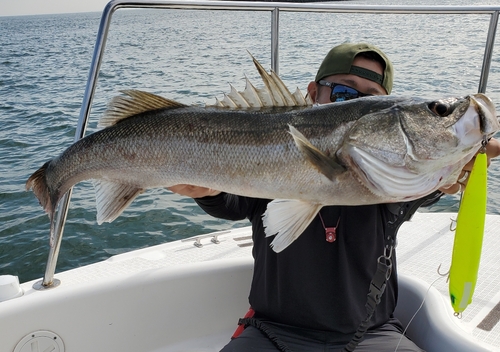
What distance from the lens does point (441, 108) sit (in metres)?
1.82

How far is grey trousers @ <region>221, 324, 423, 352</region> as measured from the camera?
2293mm

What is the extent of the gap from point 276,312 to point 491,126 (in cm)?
131

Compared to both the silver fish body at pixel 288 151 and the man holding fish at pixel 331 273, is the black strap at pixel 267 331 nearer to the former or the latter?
the man holding fish at pixel 331 273

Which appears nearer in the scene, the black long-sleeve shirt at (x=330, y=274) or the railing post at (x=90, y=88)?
the black long-sleeve shirt at (x=330, y=274)

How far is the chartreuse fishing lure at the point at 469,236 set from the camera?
72.0 inches

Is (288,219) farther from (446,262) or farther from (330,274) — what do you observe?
(446,262)

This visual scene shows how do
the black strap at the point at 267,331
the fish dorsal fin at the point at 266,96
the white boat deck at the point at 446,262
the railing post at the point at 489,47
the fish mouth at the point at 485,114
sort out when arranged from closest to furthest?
the fish mouth at the point at 485,114 → the fish dorsal fin at the point at 266,96 → the black strap at the point at 267,331 → the white boat deck at the point at 446,262 → the railing post at the point at 489,47

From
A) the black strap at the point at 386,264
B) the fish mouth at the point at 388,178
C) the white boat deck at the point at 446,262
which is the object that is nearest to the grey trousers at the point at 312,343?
the black strap at the point at 386,264

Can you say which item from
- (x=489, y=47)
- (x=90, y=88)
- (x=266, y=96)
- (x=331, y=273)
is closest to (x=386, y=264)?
(x=331, y=273)

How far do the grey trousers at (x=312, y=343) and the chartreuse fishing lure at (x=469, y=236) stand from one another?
1.57 ft

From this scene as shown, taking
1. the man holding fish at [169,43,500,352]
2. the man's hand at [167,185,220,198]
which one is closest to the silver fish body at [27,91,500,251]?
the man's hand at [167,185,220,198]

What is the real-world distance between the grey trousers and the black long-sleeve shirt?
49 millimetres

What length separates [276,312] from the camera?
7.98 ft

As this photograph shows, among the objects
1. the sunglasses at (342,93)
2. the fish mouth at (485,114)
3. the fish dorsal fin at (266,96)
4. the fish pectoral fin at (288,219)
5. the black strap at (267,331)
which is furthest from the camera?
the sunglasses at (342,93)
